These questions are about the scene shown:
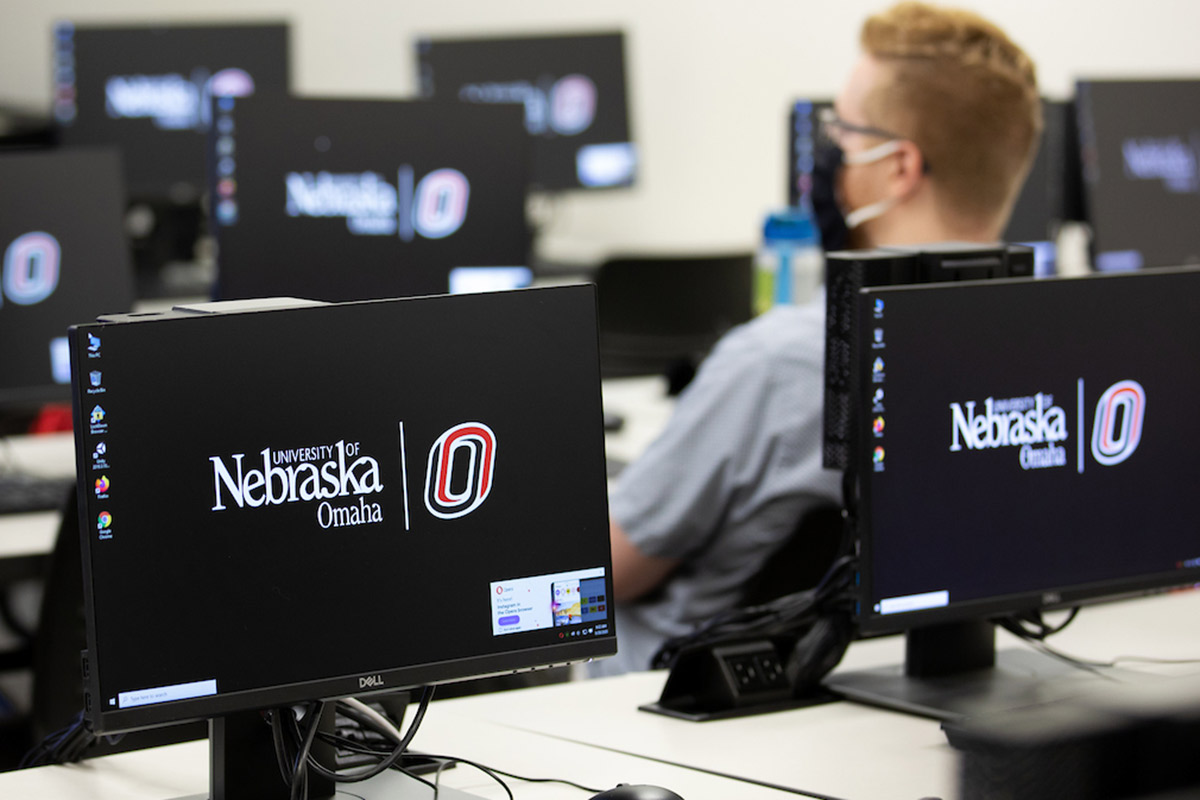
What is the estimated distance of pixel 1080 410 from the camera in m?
1.66

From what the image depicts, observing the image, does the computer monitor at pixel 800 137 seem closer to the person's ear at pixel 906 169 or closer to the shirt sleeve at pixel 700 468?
the person's ear at pixel 906 169

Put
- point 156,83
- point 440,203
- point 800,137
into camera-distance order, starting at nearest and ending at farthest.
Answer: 1. point 440,203
2. point 800,137
3. point 156,83

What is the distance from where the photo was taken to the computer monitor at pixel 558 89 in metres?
4.87

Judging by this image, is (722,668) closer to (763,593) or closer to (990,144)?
(763,593)

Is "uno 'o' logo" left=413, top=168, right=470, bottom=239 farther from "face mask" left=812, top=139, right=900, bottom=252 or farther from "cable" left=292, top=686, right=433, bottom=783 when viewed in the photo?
"cable" left=292, top=686, right=433, bottom=783

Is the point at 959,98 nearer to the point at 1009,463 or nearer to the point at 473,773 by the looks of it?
the point at 1009,463

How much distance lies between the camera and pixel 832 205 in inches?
88.6

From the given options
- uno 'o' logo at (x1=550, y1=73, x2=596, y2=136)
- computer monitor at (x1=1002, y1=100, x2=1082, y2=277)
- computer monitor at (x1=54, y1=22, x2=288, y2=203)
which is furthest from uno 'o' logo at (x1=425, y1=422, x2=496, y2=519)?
uno 'o' logo at (x1=550, y1=73, x2=596, y2=136)

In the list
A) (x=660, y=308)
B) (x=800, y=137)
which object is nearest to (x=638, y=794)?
(x=800, y=137)

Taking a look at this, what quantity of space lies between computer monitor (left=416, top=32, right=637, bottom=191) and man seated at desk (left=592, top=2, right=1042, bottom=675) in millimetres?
2813

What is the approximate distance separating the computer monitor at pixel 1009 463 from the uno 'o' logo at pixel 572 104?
3.64 metres

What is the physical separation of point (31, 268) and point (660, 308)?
6.48ft

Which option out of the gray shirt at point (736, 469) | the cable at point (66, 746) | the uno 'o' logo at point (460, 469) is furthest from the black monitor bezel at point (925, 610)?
the cable at point (66, 746)

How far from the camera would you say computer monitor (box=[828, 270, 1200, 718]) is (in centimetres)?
158
